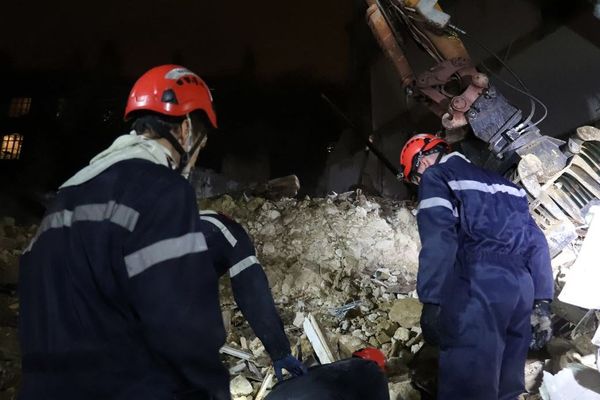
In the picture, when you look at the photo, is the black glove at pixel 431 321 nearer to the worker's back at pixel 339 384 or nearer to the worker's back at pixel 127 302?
the worker's back at pixel 339 384

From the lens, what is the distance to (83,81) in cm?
1047

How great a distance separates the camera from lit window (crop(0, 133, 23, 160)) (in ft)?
31.0

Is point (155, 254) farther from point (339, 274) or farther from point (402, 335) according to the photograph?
point (339, 274)

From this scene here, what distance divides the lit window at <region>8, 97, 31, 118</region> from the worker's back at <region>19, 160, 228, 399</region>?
1087 cm

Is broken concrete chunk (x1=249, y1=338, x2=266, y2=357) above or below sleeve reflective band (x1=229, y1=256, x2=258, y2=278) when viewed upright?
below

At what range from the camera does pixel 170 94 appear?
1.67 metres

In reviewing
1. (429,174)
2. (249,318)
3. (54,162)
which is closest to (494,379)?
(429,174)

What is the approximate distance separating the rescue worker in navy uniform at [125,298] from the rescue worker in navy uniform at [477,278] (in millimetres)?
1373

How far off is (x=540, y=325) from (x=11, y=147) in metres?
10.8

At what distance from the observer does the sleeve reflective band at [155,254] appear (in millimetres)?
1200

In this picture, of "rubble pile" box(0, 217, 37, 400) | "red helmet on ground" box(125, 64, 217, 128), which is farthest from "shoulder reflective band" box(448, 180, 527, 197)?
"rubble pile" box(0, 217, 37, 400)

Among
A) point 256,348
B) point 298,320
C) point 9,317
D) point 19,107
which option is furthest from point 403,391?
point 19,107

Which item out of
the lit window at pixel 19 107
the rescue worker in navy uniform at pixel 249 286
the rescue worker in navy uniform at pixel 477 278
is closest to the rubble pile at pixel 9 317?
the rescue worker in navy uniform at pixel 249 286

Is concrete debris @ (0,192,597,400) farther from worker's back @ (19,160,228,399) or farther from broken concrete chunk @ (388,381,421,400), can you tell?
worker's back @ (19,160,228,399)
